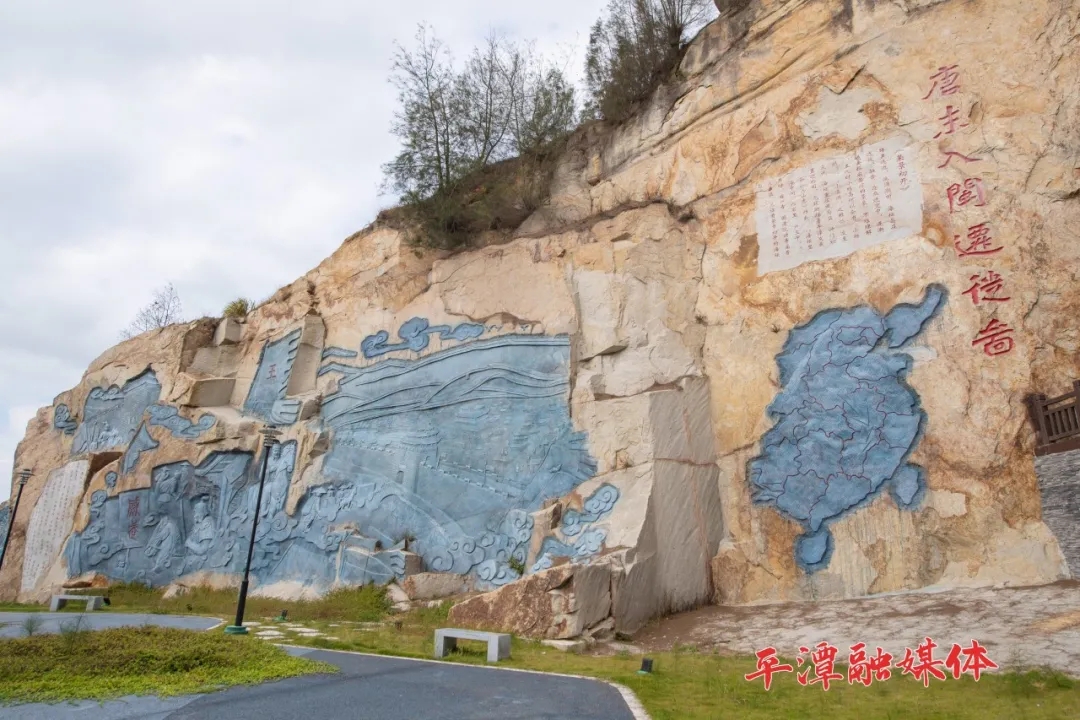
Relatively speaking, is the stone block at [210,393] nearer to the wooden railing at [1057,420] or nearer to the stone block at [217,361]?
the stone block at [217,361]

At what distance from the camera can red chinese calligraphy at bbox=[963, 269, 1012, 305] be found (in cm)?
699

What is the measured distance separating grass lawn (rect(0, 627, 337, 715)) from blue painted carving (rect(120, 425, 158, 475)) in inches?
Result: 360

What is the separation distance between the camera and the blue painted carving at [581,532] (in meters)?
7.94

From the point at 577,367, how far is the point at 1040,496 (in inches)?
196

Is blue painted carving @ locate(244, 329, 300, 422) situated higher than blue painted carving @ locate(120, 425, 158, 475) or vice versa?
blue painted carving @ locate(244, 329, 300, 422)

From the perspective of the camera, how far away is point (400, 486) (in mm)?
10500

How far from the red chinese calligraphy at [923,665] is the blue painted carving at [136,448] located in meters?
12.5

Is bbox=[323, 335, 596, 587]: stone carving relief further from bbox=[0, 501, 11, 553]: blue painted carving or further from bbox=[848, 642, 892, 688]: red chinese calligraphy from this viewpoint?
bbox=[0, 501, 11, 553]: blue painted carving

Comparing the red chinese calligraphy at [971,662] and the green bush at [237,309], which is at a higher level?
the green bush at [237,309]

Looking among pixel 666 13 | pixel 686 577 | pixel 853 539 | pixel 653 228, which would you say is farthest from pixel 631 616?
pixel 666 13

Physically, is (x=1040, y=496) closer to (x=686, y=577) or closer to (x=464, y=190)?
(x=686, y=577)

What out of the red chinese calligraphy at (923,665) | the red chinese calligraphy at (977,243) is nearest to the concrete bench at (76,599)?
the red chinese calligraphy at (923,665)

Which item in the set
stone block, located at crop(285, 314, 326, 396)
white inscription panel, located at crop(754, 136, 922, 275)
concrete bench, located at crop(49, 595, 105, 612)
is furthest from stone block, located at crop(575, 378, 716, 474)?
concrete bench, located at crop(49, 595, 105, 612)

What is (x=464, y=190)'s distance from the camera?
39.9ft
